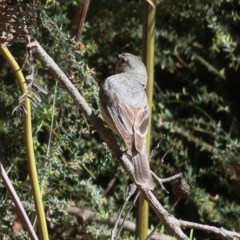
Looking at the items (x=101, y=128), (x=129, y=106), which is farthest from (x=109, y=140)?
(x=129, y=106)

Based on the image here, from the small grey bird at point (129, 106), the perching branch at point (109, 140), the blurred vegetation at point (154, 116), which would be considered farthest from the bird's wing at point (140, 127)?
the perching branch at point (109, 140)

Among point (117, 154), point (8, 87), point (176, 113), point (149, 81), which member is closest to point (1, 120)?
point (8, 87)

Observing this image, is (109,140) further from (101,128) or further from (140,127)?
(140,127)

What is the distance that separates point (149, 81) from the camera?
125 inches

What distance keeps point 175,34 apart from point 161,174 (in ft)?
2.77

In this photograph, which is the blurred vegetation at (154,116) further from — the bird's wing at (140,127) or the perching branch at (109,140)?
the perching branch at (109,140)

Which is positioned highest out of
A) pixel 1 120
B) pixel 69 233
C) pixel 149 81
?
pixel 149 81

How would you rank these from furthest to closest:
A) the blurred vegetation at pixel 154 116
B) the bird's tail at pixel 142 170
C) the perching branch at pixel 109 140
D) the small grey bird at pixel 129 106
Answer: the blurred vegetation at pixel 154 116, the small grey bird at pixel 129 106, the bird's tail at pixel 142 170, the perching branch at pixel 109 140

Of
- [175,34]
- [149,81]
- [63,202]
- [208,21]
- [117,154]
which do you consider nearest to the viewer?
[117,154]

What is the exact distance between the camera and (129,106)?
3572 mm

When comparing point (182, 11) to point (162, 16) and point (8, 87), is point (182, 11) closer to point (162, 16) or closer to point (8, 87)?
point (162, 16)

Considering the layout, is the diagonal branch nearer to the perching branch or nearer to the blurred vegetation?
the perching branch

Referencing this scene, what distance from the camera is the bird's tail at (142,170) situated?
2.53 metres

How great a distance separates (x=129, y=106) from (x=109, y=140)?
2.40ft
